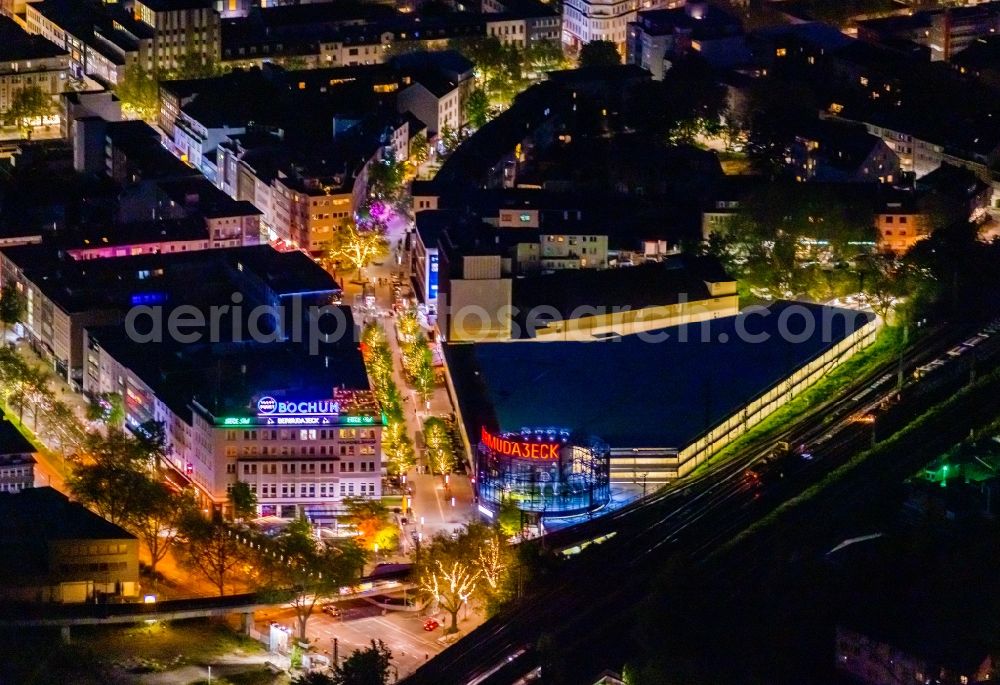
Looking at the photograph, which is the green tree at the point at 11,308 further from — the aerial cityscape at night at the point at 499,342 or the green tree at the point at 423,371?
the green tree at the point at 423,371

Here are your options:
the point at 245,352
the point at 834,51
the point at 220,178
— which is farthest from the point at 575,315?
the point at 834,51

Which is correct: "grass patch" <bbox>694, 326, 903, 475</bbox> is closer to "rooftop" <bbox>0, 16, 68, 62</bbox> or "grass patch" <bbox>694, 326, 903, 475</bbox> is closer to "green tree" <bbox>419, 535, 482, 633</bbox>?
"green tree" <bbox>419, 535, 482, 633</bbox>

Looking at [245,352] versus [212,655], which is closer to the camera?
[212,655]

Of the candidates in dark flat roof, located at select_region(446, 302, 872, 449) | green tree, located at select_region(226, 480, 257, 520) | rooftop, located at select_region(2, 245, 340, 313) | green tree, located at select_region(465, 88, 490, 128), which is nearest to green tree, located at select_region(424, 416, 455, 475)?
dark flat roof, located at select_region(446, 302, 872, 449)

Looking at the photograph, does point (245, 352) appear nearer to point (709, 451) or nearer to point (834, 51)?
point (709, 451)

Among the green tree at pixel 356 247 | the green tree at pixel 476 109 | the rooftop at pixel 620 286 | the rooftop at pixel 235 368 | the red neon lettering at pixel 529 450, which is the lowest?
the red neon lettering at pixel 529 450

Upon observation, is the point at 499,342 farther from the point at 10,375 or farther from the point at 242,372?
the point at 10,375

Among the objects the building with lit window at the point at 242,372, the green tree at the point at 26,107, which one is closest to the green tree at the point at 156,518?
the building with lit window at the point at 242,372
